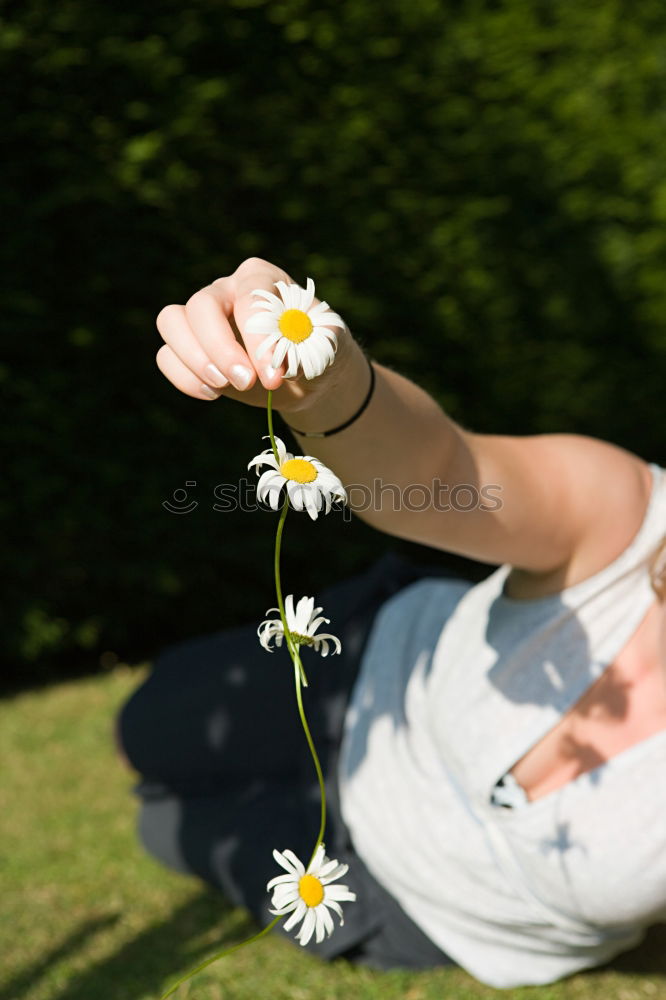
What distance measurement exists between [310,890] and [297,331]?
0.65 metres

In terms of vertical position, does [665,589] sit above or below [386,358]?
above

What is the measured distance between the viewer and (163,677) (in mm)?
2525

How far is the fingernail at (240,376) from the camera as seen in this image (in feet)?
3.48

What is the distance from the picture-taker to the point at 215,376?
1103 mm

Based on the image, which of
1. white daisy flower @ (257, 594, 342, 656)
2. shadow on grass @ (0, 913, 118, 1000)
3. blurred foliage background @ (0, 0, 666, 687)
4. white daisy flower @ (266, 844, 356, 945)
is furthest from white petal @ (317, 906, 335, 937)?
blurred foliage background @ (0, 0, 666, 687)

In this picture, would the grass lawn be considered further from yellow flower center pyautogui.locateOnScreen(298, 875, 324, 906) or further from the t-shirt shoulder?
yellow flower center pyautogui.locateOnScreen(298, 875, 324, 906)

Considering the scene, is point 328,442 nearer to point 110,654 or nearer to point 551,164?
point 110,654

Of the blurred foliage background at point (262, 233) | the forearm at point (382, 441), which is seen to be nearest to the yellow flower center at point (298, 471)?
the forearm at point (382, 441)

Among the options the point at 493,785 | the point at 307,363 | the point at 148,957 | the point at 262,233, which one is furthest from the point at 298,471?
the point at 262,233

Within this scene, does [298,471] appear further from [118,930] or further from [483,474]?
[118,930]

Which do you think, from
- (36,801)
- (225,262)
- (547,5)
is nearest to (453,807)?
(36,801)

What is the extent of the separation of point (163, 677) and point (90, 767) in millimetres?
958

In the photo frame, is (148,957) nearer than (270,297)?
No

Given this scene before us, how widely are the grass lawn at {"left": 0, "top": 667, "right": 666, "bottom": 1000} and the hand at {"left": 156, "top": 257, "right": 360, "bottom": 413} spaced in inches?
55.1
